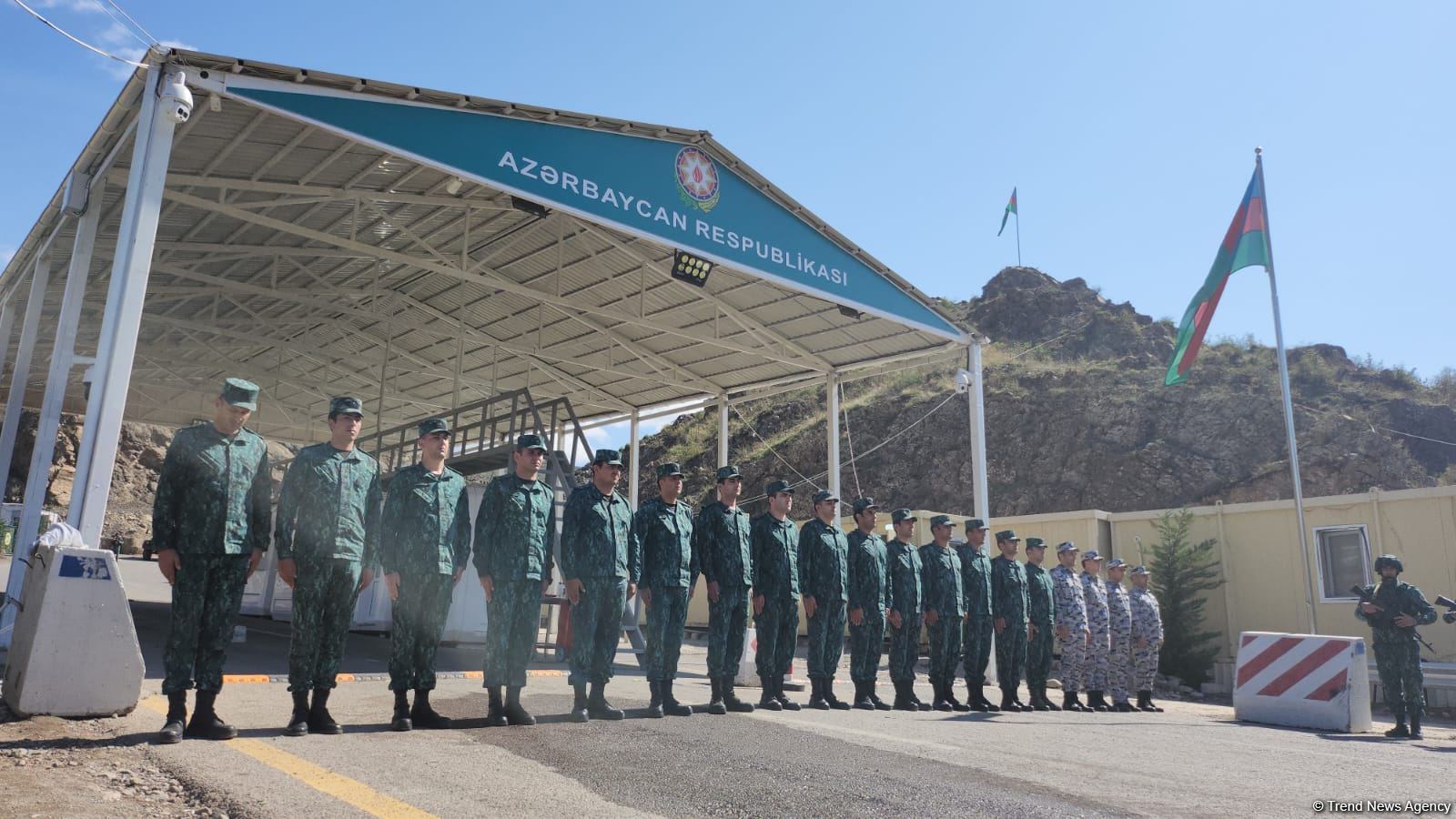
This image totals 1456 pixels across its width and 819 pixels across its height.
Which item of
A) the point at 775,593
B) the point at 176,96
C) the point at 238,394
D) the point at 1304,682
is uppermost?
the point at 176,96

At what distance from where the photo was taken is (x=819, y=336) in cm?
1397

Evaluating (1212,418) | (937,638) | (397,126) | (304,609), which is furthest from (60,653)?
(1212,418)

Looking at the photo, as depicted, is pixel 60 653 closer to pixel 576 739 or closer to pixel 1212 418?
pixel 576 739

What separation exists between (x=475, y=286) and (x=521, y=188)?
6121 mm

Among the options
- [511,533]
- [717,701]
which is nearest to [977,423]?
[717,701]

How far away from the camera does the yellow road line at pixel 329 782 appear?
3.02 meters

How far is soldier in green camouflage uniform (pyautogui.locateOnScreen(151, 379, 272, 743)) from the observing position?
4.25 meters

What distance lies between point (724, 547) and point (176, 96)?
509 centimetres

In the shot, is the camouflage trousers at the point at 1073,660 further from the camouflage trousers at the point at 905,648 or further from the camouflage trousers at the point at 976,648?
the camouflage trousers at the point at 905,648

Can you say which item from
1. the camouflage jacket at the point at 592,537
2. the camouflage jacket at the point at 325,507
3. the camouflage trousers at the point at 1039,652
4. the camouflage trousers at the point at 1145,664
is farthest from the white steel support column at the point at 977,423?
the camouflage jacket at the point at 325,507

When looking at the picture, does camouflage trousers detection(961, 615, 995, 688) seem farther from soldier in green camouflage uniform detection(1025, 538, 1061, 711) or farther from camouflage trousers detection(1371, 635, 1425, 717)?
camouflage trousers detection(1371, 635, 1425, 717)

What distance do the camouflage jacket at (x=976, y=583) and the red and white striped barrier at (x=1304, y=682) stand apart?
106 inches

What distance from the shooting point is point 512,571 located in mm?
5320

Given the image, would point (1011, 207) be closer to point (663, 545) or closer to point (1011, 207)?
point (1011, 207)
